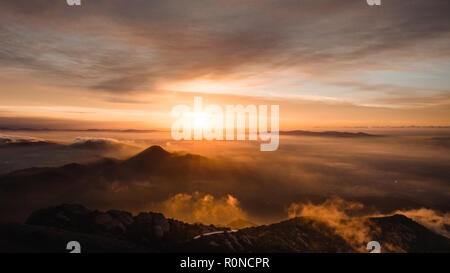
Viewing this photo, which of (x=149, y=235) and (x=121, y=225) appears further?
(x=121, y=225)

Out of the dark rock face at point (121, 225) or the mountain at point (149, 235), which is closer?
the mountain at point (149, 235)

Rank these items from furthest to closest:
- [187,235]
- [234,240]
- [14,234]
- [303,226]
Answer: [303,226]
[187,235]
[234,240]
[14,234]

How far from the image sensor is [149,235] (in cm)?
6438

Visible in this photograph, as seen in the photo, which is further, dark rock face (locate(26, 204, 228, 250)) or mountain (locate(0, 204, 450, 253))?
dark rock face (locate(26, 204, 228, 250))

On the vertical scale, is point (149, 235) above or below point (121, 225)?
below

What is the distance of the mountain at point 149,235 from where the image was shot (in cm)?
4494

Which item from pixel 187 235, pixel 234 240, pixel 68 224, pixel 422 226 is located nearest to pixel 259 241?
A: pixel 234 240

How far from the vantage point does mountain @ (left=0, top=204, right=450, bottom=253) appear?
44.9m
